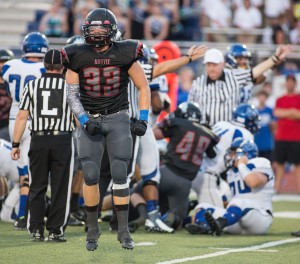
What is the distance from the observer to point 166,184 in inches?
371

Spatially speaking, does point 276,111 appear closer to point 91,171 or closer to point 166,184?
point 166,184

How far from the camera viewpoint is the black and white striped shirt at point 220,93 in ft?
35.3

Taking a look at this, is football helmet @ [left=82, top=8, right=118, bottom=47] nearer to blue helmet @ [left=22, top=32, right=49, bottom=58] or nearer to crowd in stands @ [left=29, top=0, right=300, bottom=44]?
blue helmet @ [left=22, top=32, right=49, bottom=58]

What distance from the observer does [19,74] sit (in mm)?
9133

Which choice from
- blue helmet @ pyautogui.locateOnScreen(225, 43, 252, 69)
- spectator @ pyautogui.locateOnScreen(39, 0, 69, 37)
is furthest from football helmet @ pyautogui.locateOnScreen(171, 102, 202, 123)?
spectator @ pyautogui.locateOnScreen(39, 0, 69, 37)

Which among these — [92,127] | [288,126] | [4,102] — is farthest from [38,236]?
[288,126]

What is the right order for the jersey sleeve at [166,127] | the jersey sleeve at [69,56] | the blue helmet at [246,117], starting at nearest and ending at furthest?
the jersey sleeve at [69,56] → the jersey sleeve at [166,127] → the blue helmet at [246,117]

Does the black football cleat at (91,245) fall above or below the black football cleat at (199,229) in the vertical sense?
above

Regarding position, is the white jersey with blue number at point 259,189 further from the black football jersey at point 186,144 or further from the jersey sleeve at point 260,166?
the black football jersey at point 186,144

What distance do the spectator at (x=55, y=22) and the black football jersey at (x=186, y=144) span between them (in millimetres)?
8026

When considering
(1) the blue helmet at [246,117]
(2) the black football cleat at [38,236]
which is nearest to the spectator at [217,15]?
(1) the blue helmet at [246,117]

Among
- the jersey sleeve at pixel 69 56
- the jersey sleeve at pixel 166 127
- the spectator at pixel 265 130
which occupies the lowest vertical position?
the spectator at pixel 265 130

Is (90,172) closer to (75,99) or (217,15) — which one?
(75,99)

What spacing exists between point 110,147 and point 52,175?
1.00m
